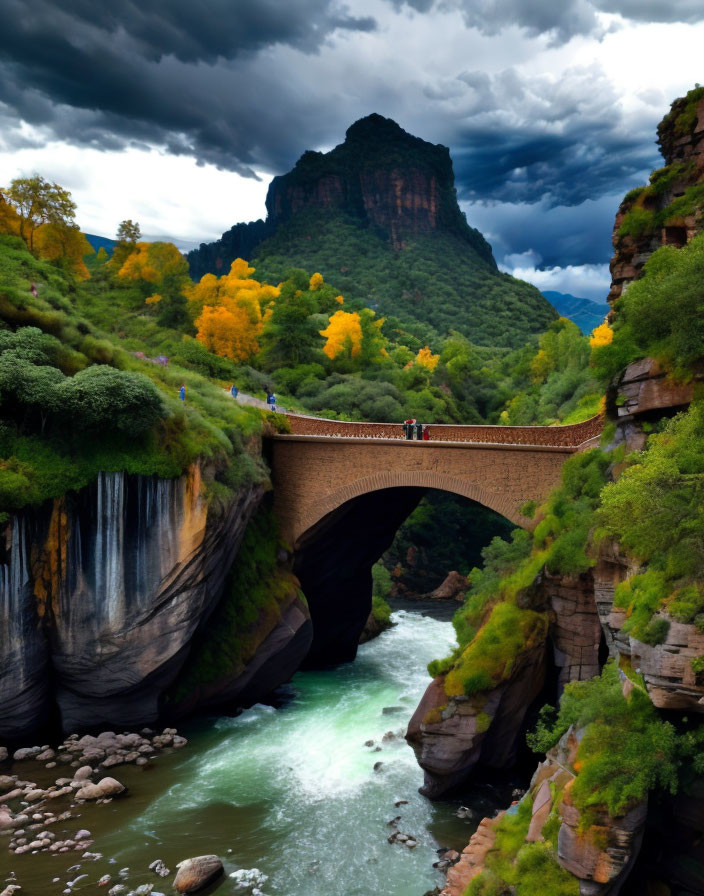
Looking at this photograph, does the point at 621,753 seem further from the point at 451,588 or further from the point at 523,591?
the point at 451,588

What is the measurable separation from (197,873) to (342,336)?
41955 millimetres

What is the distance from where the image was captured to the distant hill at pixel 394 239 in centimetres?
9762

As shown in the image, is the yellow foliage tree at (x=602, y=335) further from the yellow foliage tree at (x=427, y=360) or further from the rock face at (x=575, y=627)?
the rock face at (x=575, y=627)

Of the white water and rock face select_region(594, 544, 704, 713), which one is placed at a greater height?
rock face select_region(594, 544, 704, 713)

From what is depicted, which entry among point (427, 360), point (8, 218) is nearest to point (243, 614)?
point (8, 218)

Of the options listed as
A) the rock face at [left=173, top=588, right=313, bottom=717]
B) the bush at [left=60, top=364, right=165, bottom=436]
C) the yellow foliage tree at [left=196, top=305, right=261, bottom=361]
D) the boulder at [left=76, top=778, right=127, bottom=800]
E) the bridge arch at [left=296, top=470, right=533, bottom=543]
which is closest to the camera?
the boulder at [left=76, top=778, right=127, bottom=800]

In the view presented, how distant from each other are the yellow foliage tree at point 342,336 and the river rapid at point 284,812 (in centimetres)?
3171

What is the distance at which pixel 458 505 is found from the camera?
2055 inches

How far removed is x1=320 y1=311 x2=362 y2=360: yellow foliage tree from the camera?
5081 cm

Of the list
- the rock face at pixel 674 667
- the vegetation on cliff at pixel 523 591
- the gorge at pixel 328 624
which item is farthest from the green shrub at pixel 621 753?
the vegetation on cliff at pixel 523 591

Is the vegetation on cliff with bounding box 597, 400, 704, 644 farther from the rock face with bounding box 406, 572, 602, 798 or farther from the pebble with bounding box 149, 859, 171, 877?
the pebble with bounding box 149, 859, 171, 877

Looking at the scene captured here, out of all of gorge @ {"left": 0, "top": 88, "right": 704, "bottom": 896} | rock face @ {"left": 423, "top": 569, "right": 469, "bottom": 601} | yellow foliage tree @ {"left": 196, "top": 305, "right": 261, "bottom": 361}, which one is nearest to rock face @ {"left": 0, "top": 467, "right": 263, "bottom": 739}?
gorge @ {"left": 0, "top": 88, "right": 704, "bottom": 896}

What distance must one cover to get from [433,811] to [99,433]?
14.5 meters

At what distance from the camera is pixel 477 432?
74.6 ft
